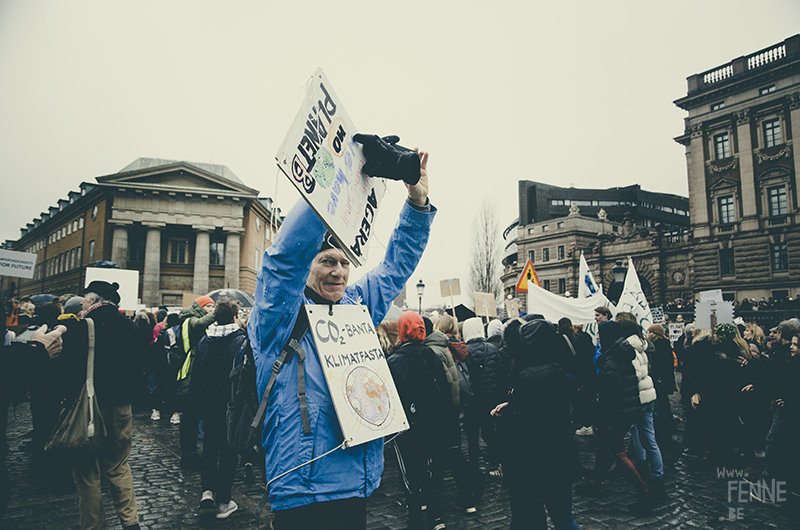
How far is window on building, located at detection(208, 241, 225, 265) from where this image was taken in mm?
40844

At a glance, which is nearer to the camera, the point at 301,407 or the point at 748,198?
the point at 301,407

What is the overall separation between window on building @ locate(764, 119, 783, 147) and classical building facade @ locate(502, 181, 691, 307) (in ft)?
30.7

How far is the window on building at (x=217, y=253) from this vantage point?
40844 mm

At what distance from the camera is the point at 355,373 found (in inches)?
79.7

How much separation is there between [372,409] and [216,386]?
373cm

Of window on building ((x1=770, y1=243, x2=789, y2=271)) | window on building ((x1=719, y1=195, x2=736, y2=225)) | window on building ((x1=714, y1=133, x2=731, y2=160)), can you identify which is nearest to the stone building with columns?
window on building ((x1=719, y1=195, x2=736, y2=225))

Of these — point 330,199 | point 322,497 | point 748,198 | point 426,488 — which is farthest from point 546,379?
point 748,198

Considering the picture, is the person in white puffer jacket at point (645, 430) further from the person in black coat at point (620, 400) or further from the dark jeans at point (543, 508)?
the dark jeans at point (543, 508)

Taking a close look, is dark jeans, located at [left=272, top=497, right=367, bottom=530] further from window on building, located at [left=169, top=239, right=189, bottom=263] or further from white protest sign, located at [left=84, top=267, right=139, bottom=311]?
window on building, located at [left=169, top=239, right=189, bottom=263]

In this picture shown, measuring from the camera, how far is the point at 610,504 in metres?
5.23

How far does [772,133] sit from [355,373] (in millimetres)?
44896

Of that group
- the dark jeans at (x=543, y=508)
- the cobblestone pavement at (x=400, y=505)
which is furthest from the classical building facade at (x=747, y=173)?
the dark jeans at (x=543, y=508)

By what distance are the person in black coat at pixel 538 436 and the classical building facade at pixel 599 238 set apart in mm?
32360

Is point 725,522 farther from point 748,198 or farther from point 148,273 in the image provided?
point 148,273
